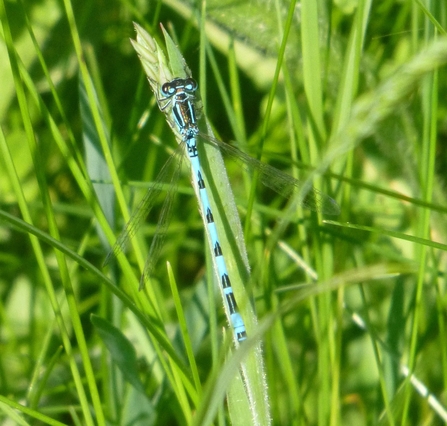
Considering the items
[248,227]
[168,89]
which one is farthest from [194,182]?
[168,89]

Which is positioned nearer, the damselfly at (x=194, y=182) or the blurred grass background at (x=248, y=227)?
the blurred grass background at (x=248, y=227)

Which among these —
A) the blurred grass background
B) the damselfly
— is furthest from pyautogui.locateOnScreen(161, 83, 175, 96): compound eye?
the blurred grass background

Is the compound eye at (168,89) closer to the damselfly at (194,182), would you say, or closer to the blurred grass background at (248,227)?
the damselfly at (194,182)

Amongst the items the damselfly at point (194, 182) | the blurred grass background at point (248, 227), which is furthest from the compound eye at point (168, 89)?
the blurred grass background at point (248, 227)

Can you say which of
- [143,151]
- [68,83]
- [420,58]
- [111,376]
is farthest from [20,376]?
[420,58]

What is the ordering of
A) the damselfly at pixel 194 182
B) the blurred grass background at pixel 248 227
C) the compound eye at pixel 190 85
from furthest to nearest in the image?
1. the compound eye at pixel 190 85
2. the damselfly at pixel 194 182
3. the blurred grass background at pixel 248 227

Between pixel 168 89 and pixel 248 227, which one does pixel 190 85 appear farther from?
pixel 248 227

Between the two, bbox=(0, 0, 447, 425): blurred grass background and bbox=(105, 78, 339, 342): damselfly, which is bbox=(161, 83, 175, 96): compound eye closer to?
bbox=(105, 78, 339, 342): damselfly
